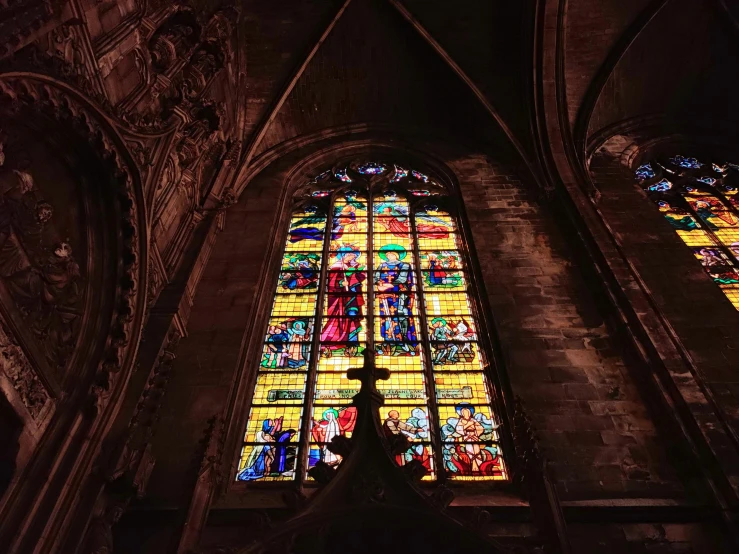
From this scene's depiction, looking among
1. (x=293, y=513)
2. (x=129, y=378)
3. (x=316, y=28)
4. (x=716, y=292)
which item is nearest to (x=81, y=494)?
(x=129, y=378)

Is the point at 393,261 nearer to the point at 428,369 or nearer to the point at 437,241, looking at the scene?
the point at 437,241

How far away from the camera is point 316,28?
11805 mm

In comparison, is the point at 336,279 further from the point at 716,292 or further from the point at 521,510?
the point at 716,292

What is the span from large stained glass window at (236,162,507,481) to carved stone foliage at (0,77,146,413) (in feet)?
5.69

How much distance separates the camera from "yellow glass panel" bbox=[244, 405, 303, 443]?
615 cm

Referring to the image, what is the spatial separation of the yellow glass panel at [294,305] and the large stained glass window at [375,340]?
1 cm

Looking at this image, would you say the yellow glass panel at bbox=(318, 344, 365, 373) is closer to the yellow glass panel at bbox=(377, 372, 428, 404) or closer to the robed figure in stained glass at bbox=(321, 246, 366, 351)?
the robed figure in stained glass at bbox=(321, 246, 366, 351)

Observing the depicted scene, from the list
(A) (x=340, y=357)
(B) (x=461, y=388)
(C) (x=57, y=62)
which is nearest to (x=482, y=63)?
(A) (x=340, y=357)

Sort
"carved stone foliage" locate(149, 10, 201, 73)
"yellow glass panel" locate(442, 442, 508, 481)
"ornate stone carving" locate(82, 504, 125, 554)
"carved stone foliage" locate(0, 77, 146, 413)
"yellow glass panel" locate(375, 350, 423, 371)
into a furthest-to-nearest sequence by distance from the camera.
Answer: "carved stone foliage" locate(149, 10, 201, 73), "yellow glass panel" locate(375, 350, 423, 371), "yellow glass panel" locate(442, 442, 508, 481), "carved stone foliage" locate(0, 77, 146, 413), "ornate stone carving" locate(82, 504, 125, 554)

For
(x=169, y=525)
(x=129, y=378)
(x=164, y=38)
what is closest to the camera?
(x=169, y=525)

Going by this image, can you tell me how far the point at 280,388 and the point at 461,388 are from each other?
199cm

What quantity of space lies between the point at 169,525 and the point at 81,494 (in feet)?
2.57

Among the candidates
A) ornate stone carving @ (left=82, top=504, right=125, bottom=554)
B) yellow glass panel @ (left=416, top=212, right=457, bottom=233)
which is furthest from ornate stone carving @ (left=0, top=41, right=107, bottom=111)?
yellow glass panel @ (left=416, top=212, right=457, bottom=233)

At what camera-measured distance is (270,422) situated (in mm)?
6293
